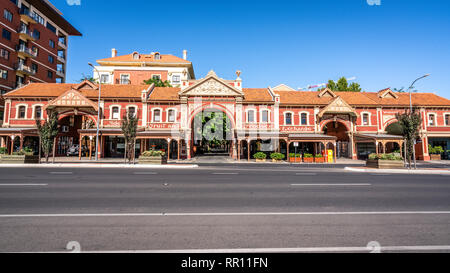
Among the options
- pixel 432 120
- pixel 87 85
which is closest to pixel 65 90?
pixel 87 85

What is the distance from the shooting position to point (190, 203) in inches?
250

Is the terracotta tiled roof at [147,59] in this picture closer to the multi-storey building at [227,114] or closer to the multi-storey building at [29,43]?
the multi-storey building at [29,43]

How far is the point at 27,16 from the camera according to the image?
3856cm

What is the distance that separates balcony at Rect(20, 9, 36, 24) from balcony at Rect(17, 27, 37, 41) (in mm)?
1505

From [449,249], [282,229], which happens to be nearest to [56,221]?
[282,229]

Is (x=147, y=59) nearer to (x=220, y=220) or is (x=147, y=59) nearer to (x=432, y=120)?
(x=432, y=120)

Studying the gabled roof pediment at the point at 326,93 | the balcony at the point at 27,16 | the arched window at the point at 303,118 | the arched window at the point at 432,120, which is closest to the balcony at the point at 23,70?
the balcony at the point at 27,16

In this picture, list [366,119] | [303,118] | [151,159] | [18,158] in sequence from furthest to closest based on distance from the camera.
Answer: [366,119] < [303,118] < [151,159] < [18,158]

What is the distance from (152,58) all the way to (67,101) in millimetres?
28398

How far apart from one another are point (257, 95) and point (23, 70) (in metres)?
37.1

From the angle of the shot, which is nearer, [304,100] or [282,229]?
[282,229]

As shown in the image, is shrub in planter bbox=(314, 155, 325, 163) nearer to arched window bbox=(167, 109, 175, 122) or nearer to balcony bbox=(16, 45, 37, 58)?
arched window bbox=(167, 109, 175, 122)

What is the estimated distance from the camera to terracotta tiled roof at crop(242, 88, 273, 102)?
30.6 metres

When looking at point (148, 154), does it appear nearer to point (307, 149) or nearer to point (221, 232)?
point (221, 232)
